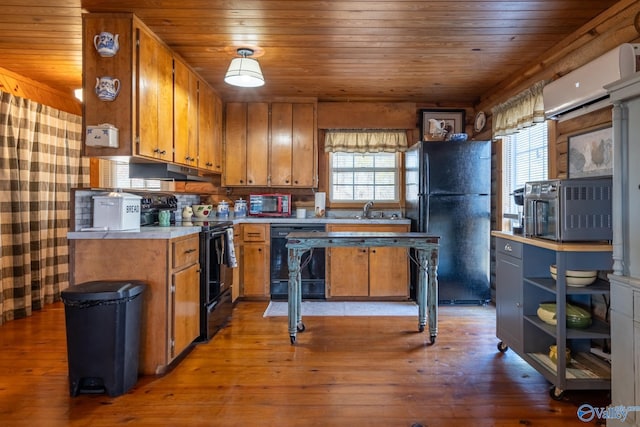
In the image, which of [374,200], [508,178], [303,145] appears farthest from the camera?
[374,200]

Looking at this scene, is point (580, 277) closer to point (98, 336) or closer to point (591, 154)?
point (591, 154)

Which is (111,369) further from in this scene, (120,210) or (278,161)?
(278,161)

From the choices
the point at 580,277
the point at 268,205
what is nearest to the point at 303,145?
the point at 268,205

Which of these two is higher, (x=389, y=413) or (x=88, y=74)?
(x=88, y=74)

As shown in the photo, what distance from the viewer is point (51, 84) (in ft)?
13.6

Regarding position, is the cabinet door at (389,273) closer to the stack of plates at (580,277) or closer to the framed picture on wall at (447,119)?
the framed picture on wall at (447,119)

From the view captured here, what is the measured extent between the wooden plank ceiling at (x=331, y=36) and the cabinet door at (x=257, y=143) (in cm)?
56

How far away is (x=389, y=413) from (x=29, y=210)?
3.78m

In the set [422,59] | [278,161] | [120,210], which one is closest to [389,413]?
[120,210]

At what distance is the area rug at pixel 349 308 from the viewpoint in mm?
3816

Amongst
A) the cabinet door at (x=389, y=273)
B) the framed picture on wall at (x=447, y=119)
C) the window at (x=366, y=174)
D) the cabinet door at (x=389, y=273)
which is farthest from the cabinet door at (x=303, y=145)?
the framed picture on wall at (x=447, y=119)

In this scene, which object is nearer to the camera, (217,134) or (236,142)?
(217,134)

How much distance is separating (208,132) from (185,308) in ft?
6.87

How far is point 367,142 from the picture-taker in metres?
4.80
